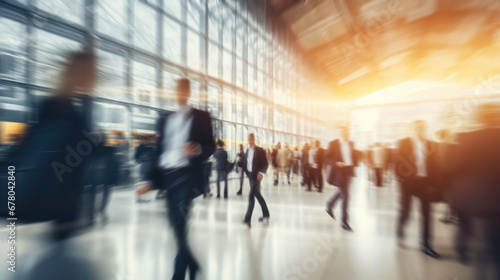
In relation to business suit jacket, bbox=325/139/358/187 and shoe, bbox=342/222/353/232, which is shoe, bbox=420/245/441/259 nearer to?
shoe, bbox=342/222/353/232

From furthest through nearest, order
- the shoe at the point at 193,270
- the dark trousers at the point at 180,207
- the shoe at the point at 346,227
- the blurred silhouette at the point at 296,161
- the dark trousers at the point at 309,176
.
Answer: the blurred silhouette at the point at 296,161 → the dark trousers at the point at 309,176 → the shoe at the point at 346,227 → the shoe at the point at 193,270 → the dark trousers at the point at 180,207

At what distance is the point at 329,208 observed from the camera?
14.1 ft

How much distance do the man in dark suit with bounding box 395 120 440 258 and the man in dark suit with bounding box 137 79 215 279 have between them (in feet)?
7.90

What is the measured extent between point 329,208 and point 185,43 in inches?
304

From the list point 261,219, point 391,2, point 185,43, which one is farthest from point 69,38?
point 391,2

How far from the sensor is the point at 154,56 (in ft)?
26.8

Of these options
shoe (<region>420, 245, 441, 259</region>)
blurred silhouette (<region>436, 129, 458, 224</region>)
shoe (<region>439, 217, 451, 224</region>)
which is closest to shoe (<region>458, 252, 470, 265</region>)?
shoe (<region>420, 245, 441, 259</region>)

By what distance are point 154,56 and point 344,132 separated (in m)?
6.50

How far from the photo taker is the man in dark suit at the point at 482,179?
5.81 feet

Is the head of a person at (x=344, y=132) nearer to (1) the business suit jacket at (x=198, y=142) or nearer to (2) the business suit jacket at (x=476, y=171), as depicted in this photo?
(2) the business suit jacket at (x=476, y=171)

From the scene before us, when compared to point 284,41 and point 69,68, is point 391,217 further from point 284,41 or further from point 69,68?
point 284,41

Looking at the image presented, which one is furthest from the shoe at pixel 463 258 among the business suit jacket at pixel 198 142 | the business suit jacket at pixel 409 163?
the business suit jacket at pixel 198 142

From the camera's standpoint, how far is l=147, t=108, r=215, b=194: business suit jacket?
5.79 ft

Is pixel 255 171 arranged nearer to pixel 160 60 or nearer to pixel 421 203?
pixel 421 203
